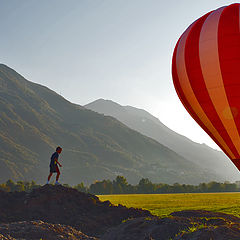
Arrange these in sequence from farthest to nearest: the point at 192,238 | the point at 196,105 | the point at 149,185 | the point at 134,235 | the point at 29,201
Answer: the point at 149,185
the point at 196,105
the point at 29,201
the point at 134,235
the point at 192,238

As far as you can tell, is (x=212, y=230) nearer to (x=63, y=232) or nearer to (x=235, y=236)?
(x=235, y=236)

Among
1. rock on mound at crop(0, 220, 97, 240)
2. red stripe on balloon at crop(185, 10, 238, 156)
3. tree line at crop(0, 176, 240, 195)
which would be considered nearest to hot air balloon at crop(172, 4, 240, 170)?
red stripe on balloon at crop(185, 10, 238, 156)

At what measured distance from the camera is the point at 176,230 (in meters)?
15.2

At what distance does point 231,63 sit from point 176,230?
1118cm

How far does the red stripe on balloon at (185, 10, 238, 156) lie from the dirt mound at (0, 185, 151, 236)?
22.7 ft

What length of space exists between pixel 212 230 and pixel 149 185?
7369 centimetres

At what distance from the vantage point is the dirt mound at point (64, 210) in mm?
19844

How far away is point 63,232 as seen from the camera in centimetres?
1571

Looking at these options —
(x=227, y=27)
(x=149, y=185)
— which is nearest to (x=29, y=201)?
(x=227, y=27)

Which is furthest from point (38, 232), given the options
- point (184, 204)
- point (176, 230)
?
point (184, 204)

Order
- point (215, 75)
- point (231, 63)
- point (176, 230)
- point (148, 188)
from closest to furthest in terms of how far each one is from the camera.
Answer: point (176, 230), point (231, 63), point (215, 75), point (148, 188)

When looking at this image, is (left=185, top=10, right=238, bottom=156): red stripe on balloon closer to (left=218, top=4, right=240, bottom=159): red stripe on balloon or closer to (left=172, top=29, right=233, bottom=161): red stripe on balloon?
(left=172, top=29, right=233, bottom=161): red stripe on balloon

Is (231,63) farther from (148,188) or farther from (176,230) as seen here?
(148,188)

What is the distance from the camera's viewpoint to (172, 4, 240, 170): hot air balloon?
70.8 feet
